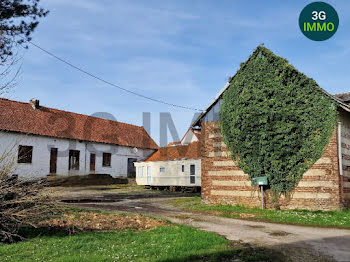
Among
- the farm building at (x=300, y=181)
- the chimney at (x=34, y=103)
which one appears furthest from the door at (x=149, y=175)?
the chimney at (x=34, y=103)

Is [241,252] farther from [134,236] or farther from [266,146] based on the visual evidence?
[266,146]

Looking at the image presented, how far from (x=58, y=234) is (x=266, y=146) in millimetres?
10207

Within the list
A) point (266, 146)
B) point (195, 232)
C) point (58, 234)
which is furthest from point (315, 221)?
point (58, 234)

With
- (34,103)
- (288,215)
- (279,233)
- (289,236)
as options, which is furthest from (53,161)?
(289,236)

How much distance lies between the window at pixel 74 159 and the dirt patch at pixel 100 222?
23.9 m

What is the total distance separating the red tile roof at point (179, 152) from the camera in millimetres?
28541

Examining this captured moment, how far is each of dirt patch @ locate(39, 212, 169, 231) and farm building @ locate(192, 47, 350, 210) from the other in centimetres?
604

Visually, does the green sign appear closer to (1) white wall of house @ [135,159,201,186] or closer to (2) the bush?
(2) the bush

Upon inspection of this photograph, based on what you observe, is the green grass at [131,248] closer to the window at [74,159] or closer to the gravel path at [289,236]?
the gravel path at [289,236]

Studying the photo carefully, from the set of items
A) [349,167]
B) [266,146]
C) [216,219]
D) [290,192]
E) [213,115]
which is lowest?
[216,219]

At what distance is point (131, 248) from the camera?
24.7 feet

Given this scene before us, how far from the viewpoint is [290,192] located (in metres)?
14.8

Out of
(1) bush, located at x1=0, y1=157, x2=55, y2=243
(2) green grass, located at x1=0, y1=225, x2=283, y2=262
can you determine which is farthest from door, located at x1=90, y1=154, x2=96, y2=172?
(2) green grass, located at x1=0, y1=225, x2=283, y2=262

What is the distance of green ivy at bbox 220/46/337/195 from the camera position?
14.5 meters
